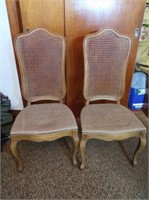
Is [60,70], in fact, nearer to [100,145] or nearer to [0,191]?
[100,145]

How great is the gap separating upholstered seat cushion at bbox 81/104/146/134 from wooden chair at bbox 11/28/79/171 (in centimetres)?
11

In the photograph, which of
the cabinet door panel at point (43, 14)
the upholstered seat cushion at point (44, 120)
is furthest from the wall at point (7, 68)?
the upholstered seat cushion at point (44, 120)

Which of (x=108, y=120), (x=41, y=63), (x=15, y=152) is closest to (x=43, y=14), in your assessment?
(x=41, y=63)

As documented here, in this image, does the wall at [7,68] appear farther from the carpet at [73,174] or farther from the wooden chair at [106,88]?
the wooden chair at [106,88]

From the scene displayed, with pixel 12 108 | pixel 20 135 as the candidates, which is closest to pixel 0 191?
pixel 20 135

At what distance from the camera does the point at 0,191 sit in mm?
1304

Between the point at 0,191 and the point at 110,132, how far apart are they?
0.96m

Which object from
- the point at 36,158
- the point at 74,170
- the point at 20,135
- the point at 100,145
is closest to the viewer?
the point at 20,135

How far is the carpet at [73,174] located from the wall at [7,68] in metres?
0.53

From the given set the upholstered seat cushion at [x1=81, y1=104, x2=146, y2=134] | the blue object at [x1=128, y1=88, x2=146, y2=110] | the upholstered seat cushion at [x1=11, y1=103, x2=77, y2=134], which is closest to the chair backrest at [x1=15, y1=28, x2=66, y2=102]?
the upholstered seat cushion at [x1=11, y1=103, x2=77, y2=134]

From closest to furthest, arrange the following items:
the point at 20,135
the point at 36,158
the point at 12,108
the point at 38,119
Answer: the point at 20,135 < the point at 38,119 < the point at 36,158 < the point at 12,108

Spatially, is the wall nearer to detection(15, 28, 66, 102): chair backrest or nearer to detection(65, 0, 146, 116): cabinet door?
detection(15, 28, 66, 102): chair backrest

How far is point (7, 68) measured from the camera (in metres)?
1.77

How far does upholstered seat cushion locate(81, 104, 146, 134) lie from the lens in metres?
1.26
